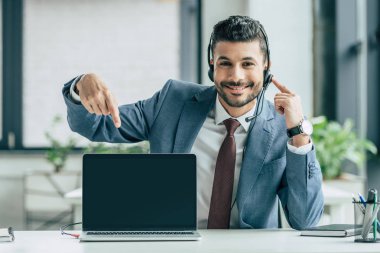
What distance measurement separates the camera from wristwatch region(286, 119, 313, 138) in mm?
2072

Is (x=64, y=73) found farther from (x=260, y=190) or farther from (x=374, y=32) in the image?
(x=260, y=190)

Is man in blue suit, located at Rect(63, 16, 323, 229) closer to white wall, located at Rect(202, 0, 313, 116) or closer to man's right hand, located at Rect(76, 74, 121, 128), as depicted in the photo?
man's right hand, located at Rect(76, 74, 121, 128)

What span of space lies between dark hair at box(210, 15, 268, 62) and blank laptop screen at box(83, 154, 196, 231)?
0.51 m

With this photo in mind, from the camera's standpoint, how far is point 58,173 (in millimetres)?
5719

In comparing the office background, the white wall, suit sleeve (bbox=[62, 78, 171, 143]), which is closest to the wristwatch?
suit sleeve (bbox=[62, 78, 171, 143])

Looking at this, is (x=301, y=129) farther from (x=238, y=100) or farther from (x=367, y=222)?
(x=367, y=222)

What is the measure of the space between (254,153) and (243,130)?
0.12 metres

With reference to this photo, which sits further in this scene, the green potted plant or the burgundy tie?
the green potted plant

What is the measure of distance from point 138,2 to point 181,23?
43cm

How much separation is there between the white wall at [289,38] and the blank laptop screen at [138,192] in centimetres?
289

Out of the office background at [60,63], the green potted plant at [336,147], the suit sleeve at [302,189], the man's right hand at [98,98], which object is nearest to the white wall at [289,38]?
the green potted plant at [336,147]

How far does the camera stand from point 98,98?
6.40 ft

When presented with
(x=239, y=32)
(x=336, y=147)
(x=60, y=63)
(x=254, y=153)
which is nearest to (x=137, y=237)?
(x=254, y=153)

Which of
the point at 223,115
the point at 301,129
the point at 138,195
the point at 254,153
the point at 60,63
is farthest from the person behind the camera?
the point at 60,63
